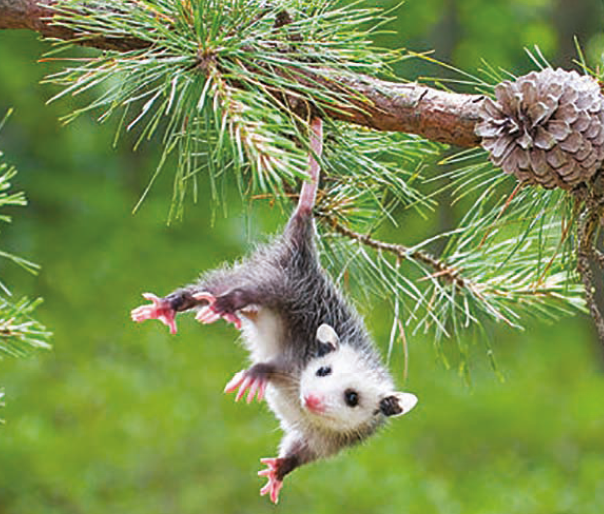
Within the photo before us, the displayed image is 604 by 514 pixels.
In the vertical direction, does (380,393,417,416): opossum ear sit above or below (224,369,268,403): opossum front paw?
below

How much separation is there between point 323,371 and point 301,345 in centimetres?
5

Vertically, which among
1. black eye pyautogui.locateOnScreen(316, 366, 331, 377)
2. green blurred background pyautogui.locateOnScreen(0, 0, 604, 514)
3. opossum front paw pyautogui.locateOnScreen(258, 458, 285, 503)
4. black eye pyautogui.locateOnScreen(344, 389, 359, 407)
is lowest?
opossum front paw pyautogui.locateOnScreen(258, 458, 285, 503)

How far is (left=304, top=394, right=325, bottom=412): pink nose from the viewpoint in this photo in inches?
59.4

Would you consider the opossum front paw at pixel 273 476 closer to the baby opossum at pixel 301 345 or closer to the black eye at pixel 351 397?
the baby opossum at pixel 301 345

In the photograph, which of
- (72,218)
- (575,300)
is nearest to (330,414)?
(575,300)

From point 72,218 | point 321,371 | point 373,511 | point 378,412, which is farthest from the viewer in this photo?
point 72,218

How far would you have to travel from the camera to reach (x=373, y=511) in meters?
3.93

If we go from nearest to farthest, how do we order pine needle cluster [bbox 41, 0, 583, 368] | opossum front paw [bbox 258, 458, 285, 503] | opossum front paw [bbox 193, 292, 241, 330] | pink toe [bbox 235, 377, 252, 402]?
pine needle cluster [bbox 41, 0, 583, 368]
opossum front paw [bbox 193, 292, 241, 330]
pink toe [bbox 235, 377, 252, 402]
opossum front paw [bbox 258, 458, 285, 503]

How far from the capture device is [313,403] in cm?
151

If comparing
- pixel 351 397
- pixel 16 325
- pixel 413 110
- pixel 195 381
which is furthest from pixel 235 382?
pixel 195 381

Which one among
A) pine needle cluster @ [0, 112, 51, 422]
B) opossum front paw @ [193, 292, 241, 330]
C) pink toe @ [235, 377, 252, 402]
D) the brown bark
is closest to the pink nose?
pink toe @ [235, 377, 252, 402]

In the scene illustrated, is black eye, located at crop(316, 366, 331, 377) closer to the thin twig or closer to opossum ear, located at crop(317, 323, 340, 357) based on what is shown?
opossum ear, located at crop(317, 323, 340, 357)

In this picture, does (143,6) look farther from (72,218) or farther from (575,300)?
(72,218)

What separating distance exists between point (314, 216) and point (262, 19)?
472 millimetres
